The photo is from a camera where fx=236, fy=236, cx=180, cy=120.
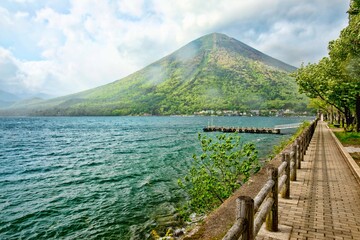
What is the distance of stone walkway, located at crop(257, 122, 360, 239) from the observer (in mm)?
4938

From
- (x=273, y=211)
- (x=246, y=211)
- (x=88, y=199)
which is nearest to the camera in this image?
(x=246, y=211)

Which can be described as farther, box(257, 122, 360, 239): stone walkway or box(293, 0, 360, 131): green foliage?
box(293, 0, 360, 131): green foliage

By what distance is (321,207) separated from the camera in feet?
20.5

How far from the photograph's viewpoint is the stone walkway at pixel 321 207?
4938 mm

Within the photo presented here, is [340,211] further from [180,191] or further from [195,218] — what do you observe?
[180,191]

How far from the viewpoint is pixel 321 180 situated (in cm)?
881

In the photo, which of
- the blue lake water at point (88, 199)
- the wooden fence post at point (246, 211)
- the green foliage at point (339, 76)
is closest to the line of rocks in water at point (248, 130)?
the green foliage at point (339, 76)

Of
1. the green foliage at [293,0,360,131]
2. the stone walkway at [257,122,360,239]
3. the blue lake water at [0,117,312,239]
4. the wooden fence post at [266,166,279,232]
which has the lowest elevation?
the blue lake water at [0,117,312,239]

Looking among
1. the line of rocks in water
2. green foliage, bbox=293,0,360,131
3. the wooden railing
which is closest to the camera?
the wooden railing

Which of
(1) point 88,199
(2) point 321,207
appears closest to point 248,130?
(1) point 88,199

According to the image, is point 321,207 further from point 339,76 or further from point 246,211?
point 339,76

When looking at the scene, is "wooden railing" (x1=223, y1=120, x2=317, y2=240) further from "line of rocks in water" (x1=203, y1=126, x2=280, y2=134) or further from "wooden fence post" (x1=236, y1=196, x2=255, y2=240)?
"line of rocks in water" (x1=203, y1=126, x2=280, y2=134)

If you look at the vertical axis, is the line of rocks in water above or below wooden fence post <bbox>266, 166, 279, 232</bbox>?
below

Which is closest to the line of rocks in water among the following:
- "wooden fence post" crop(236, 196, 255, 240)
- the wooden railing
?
the wooden railing
